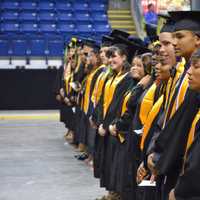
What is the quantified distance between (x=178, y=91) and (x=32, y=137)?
1098 cm

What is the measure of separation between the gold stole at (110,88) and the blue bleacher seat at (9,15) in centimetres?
1573

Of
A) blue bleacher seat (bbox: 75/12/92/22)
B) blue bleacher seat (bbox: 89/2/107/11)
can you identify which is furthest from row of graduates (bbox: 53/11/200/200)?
blue bleacher seat (bbox: 89/2/107/11)

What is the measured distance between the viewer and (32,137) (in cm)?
1620

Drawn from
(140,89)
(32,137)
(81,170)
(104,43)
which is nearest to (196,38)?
(140,89)

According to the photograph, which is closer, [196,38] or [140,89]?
[196,38]

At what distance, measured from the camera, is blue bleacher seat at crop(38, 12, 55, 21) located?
25.0 meters

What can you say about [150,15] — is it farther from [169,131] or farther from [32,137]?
[169,131]

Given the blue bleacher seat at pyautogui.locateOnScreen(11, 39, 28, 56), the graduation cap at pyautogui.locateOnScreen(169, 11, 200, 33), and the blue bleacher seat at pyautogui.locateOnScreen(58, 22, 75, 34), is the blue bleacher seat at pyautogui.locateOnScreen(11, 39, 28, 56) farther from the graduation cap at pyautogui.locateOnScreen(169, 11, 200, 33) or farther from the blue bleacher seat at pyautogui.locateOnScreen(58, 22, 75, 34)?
the graduation cap at pyautogui.locateOnScreen(169, 11, 200, 33)

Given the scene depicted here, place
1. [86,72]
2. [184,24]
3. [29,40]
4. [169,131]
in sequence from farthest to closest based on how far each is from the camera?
[29,40]
[86,72]
[184,24]
[169,131]

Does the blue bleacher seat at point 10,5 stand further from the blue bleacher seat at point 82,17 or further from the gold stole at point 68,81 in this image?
the gold stole at point 68,81

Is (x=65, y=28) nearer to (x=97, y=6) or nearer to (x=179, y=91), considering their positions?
(x=97, y=6)

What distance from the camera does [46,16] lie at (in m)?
25.2

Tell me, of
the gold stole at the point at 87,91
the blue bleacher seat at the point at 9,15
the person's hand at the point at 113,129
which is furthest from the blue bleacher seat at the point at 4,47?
the person's hand at the point at 113,129

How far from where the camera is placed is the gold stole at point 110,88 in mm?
8820
